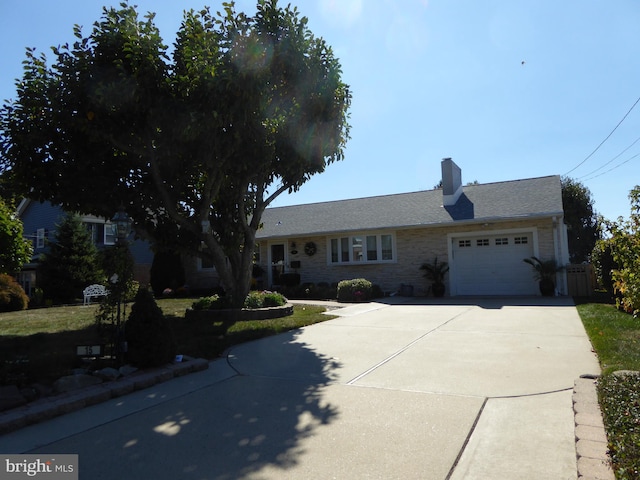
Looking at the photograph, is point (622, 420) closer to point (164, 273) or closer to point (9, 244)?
point (9, 244)

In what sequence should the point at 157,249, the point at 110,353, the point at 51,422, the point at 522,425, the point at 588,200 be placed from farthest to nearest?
the point at 588,200 → the point at 157,249 → the point at 110,353 → the point at 51,422 → the point at 522,425

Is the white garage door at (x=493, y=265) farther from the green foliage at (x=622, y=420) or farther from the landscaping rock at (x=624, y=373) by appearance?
the green foliage at (x=622, y=420)

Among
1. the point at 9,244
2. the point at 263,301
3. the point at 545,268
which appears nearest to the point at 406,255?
the point at 545,268

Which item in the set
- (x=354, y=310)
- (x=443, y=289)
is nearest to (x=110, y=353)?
(x=354, y=310)

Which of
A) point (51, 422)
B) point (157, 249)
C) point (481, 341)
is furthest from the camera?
point (157, 249)

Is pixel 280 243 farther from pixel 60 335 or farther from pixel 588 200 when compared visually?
pixel 588 200

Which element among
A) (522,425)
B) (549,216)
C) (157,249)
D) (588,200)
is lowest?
(522,425)

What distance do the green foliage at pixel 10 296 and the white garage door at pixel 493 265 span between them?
16746mm

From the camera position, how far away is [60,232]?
1950 centimetres

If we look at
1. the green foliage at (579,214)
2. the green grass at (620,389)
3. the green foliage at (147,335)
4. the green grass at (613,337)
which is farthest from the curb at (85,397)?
the green foliage at (579,214)

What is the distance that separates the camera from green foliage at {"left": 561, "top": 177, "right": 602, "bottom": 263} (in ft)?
96.8

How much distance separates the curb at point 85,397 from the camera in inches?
159

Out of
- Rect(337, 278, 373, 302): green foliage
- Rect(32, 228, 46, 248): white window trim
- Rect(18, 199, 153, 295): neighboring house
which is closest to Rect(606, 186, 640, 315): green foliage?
Rect(337, 278, 373, 302): green foliage

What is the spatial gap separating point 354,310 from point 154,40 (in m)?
8.54
